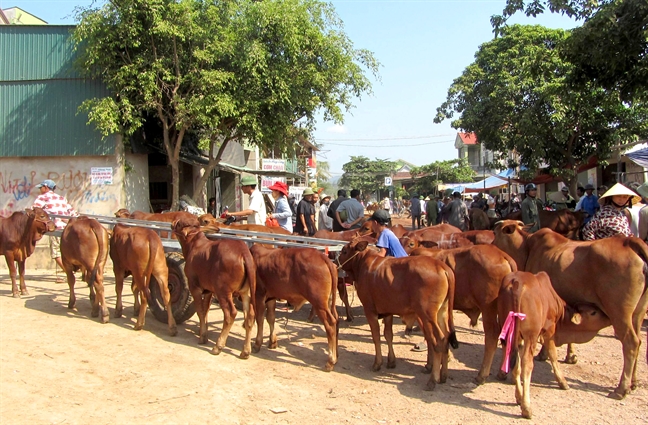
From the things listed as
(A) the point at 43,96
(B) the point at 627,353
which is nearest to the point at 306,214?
(B) the point at 627,353

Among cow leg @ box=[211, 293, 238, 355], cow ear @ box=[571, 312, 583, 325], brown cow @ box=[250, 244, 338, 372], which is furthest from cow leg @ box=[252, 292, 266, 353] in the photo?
cow ear @ box=[571, 312, 583, 325]

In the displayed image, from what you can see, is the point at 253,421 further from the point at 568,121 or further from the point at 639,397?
the point at 568,121

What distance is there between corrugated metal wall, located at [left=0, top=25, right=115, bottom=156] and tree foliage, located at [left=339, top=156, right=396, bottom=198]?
62063 millimetres

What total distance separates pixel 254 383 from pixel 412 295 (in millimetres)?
1949

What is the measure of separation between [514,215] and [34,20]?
2500cm

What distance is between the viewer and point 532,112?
60.8ft

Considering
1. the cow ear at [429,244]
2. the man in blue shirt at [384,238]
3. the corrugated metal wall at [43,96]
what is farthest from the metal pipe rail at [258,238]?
the corrugated metal wall at [43,96]

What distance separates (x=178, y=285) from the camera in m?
8.53

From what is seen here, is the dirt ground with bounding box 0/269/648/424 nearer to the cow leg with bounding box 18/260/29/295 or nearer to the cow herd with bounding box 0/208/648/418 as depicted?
the cow herd with bounding box 0/208/648/418

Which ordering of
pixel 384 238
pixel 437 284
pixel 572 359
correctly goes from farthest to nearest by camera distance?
pixel 384 238
pixel 572 359
pixel 437 284

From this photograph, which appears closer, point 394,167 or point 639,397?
point 639,397

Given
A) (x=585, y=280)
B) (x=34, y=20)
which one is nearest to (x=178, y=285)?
(x=585, y=280)

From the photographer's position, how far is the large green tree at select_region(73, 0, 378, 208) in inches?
535

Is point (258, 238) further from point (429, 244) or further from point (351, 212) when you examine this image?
point (351, 212)
